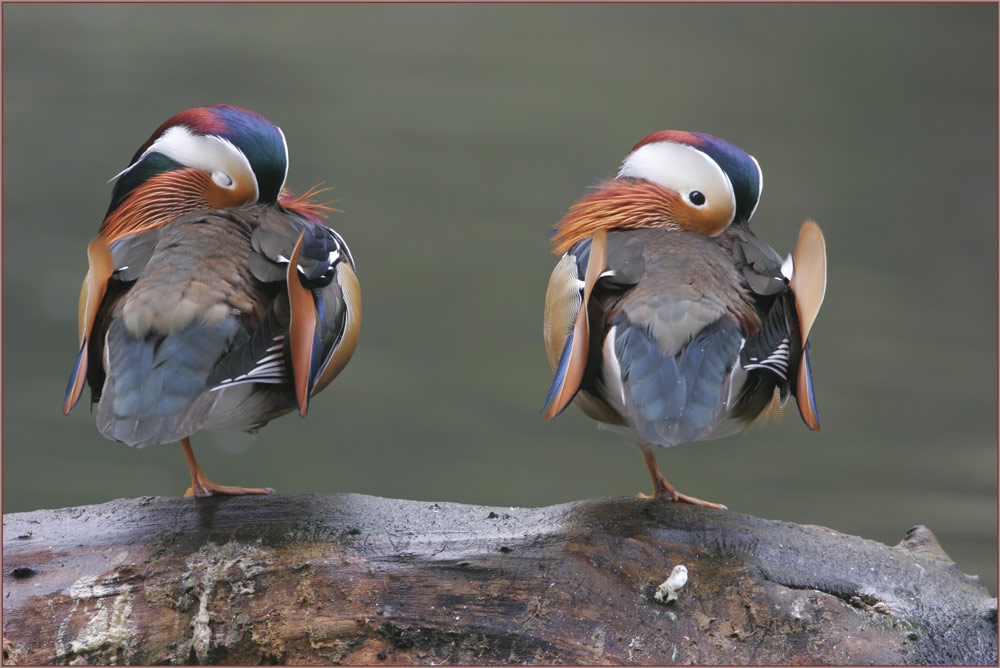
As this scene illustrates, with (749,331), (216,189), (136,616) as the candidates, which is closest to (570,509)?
(749,331)

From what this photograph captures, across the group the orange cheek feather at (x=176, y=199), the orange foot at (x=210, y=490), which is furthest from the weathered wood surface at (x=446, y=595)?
the orange cheek feather at (x=176, y=199)

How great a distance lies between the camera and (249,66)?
6.41 metres

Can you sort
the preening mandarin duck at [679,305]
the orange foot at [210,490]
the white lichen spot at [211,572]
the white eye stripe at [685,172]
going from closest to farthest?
the white lichen spot at [211,572] → the preening mandarin duck at [679,305] → the orange foot at [210,490] → the white eye stripe at [685,172]

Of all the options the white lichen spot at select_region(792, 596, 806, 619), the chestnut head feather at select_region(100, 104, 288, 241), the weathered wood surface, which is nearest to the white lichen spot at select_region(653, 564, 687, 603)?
the weathered wood surface

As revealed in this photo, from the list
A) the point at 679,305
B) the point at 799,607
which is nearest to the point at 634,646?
the point at 799,607

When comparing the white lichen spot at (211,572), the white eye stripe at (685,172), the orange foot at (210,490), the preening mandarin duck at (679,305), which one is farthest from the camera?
the white eye stripe at (685,172)

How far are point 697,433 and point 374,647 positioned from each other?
615 mm

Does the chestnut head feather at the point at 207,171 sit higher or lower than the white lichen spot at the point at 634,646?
higher

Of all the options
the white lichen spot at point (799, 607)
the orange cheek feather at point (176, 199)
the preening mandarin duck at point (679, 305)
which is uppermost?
the orange cheek feather at point (176, 199)

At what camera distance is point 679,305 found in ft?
6.13

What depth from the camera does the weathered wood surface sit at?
5.45 feet

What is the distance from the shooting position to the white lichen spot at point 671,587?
172 centimetres

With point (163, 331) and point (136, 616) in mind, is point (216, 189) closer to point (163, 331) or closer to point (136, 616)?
point (163, 331)

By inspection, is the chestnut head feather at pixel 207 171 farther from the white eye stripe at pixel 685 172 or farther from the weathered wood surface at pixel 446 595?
the white eye stripe at pixel 685 172
